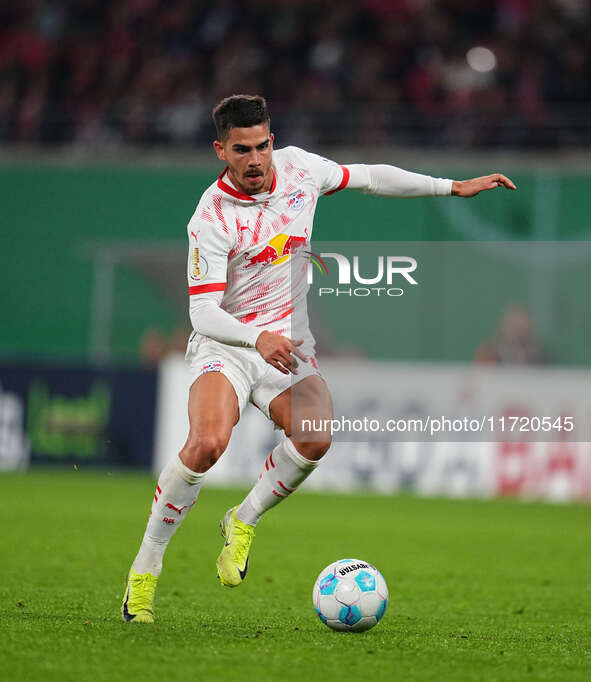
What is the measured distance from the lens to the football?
505cm

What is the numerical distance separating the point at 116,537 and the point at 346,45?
1016cm

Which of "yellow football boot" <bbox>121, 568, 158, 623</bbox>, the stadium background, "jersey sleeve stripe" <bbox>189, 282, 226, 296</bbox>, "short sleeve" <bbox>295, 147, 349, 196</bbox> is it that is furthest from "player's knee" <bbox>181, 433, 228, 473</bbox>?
the stadium background

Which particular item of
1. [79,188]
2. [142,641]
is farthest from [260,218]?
[79,188]

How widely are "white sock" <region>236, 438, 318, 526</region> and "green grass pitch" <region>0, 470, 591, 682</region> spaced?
0.47m

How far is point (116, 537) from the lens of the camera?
28.7 ft

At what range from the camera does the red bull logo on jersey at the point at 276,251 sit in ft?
18.2

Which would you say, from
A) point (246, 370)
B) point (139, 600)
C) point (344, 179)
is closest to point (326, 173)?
point (344, 179)

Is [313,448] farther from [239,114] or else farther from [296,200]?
[239,114]

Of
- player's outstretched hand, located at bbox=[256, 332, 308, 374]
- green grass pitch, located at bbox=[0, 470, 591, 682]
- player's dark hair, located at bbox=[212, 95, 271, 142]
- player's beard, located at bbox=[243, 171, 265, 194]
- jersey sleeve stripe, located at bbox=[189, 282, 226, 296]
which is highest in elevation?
player's dark hair, located at bbox=[212, 95, 271, 142]

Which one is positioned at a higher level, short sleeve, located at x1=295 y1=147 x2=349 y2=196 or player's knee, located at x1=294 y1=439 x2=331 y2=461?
short sleeve, located at x1=295 y1=147 x2=349 y2=196

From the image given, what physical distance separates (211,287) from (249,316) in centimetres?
42

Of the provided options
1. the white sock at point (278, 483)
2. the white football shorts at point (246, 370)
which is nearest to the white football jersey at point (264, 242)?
the white football shorts at point (246, 370)

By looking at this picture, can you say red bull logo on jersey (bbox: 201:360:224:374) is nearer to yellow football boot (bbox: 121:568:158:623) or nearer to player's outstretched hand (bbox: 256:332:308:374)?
player's outstretched hand (bbox: 256:332:308:374)

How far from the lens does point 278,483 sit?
5703 mm
